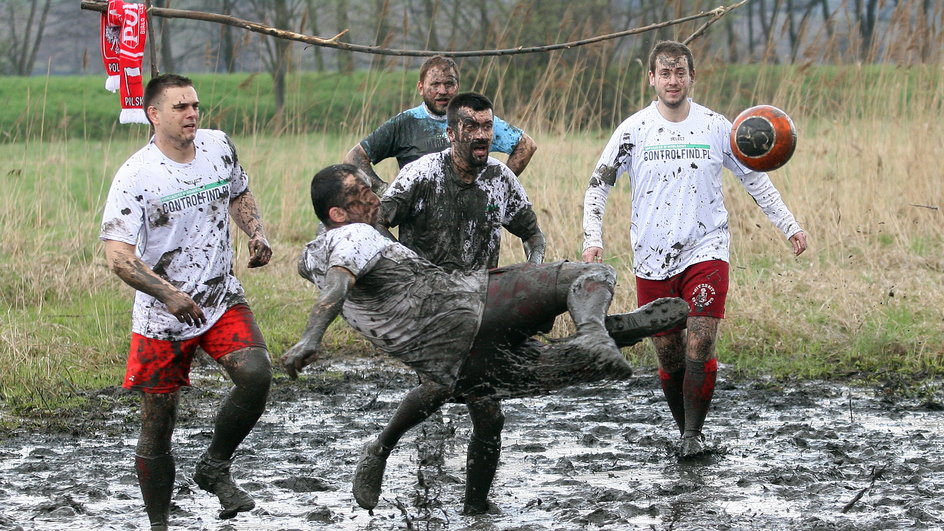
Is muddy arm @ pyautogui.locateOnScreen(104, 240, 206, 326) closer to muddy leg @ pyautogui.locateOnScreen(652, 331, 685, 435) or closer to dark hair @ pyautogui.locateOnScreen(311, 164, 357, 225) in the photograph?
dark hair @ pyautogui.locateOnScreen(311, 164, 357, 225)

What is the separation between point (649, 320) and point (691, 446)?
153 centimetres

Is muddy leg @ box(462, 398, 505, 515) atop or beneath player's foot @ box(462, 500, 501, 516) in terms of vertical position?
atop

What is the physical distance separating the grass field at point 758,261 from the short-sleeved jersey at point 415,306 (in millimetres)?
3270

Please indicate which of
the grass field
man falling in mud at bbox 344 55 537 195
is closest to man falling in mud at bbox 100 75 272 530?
man falling in mud at bbox 344 55 537 195

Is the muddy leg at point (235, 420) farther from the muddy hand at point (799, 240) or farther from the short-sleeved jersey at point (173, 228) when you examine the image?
the muddy hand at point (799, 240)

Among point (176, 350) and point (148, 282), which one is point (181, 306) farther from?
point (176, 350)

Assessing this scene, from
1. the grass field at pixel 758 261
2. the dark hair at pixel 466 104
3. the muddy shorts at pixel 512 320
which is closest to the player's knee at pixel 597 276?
the muddy shorts at pixel 512 320

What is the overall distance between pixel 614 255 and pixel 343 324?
8.34 feet

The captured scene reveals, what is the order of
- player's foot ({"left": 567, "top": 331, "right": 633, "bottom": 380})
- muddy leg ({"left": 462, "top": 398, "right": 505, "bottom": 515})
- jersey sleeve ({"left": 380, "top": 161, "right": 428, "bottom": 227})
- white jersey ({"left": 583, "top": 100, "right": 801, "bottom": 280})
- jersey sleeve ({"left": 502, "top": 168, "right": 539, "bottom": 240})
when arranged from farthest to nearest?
1. white jersey ({"left": 583, "top": 100, "right": 801, "bottom": 280})
2. jersey sleeve ({"left": 502, "top": 168, "right": 539, "bottom": 240})
3. jersey sleeve ({"left": 380, "top": 161, "right": 428, "bottom": 227})
4. muddy leg ({"left": 462, "top": 398, "right": 505, "bottom": 515})
5. player's foot ({"left": 567, "top": 331, "right": 633, "bottom": 380})

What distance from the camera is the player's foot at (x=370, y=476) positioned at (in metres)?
4.79

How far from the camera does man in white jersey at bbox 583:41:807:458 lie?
6.06 meters

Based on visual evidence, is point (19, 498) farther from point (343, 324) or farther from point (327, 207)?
point (343, 324)

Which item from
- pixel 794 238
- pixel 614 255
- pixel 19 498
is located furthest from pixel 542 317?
pixel 614 255

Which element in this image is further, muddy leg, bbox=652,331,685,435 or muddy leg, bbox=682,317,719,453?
muddy leg, bbox=652,331,685,435
